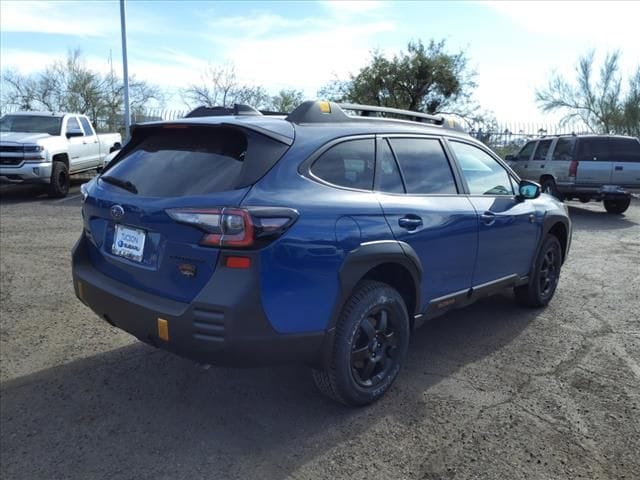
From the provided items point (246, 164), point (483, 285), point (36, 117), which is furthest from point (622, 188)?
point (36, 117)

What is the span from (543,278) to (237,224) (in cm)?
382

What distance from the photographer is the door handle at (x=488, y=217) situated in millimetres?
4148

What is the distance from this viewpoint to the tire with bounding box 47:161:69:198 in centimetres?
1224

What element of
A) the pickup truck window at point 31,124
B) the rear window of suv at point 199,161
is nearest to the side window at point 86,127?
the pickup truck window at point 31,124

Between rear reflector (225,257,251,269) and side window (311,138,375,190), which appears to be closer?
rear reflector (225,257,251,269)

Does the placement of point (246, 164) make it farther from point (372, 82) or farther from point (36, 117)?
point (372, 82)

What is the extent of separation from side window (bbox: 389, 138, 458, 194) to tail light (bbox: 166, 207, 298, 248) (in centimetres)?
126

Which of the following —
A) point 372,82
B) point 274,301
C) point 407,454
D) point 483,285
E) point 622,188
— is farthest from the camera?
point 372,82

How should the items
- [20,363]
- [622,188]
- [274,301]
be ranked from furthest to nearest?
[622,188] → [20,363] → [274,301]

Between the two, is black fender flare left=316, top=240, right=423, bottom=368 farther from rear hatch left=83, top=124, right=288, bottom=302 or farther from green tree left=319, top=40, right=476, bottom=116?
green tree left=319, top=40, right=476, bottom=116

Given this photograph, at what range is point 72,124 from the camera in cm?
1373

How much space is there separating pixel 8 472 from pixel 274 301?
Answer: 1614 mm

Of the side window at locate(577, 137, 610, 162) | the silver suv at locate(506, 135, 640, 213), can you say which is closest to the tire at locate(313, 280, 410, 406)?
the silver suv at locate(506, 135, 640, 213)

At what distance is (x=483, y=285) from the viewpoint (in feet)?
14.2
